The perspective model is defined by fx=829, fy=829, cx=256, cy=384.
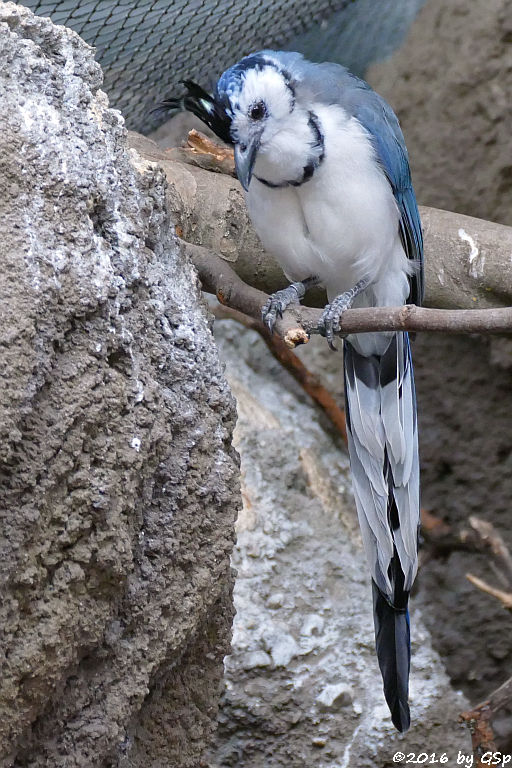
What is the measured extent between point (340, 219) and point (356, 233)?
5 centimetres

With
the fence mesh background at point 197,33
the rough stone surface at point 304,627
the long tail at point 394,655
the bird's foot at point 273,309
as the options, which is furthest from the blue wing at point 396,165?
the rough stone surface at point 304,627

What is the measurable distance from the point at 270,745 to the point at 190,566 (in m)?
0.99

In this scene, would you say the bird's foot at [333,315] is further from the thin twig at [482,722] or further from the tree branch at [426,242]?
the thin twig at [482,722]

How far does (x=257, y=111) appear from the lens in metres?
1.49

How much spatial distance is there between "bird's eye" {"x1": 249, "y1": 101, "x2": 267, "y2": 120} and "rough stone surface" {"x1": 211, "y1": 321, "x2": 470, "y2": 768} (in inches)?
43.3

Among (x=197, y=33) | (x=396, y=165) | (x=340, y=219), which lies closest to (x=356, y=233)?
(x=340, y=219)

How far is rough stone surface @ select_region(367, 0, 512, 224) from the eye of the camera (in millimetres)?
2383

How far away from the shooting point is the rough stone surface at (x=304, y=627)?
2.06 metres

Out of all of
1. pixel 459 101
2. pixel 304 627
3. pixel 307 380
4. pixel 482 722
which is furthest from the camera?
pixel 307 380

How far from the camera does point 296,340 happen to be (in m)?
1.35

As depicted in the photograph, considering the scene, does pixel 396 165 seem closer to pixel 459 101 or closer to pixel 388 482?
pixel 388 482

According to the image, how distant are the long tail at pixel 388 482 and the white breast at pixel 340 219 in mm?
148

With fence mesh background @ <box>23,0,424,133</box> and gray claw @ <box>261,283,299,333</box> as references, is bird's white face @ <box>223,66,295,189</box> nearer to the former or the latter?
gray claw @ <box>261,283,299,333</box>

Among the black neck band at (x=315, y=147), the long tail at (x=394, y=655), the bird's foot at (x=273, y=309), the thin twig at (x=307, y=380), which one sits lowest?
the thin twig at (x=307, y=380)
